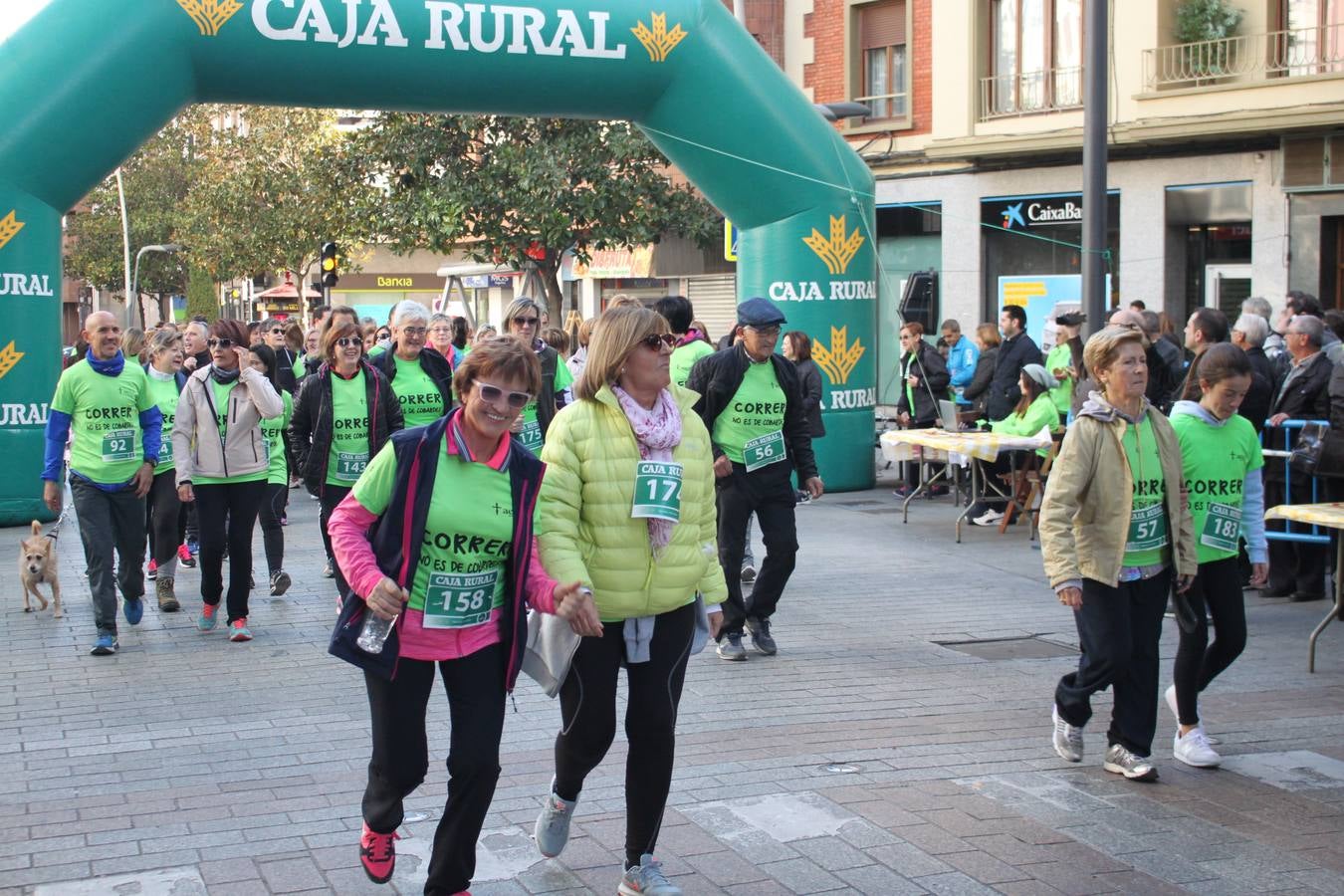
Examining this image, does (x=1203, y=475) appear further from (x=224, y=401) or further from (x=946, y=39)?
(x=946, y=39)

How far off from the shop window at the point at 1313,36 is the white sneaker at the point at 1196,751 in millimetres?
14468

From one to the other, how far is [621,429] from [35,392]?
35.4 ft

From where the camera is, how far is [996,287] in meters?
24.4

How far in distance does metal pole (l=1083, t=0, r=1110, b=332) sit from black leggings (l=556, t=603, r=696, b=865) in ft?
28.3

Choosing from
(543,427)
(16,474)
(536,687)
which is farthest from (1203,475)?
(16,474)

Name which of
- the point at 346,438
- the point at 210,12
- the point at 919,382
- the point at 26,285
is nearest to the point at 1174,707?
the point at 346,438

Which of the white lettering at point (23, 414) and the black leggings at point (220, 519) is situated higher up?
the white lettering at point (23, 414)

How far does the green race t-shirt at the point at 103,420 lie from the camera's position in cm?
905

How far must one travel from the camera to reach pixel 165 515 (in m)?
10.2

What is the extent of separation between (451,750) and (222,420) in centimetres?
541

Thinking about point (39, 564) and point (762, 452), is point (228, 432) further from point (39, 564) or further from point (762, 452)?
point (762, 452)

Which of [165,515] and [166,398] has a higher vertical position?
[166,398]

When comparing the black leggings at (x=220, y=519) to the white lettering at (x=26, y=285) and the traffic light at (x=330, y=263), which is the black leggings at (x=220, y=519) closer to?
the white lettering at (x=26, y=285)

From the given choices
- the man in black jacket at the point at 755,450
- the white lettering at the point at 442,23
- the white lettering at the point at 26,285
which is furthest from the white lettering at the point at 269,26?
the man in black jacket at the point at 755,450
